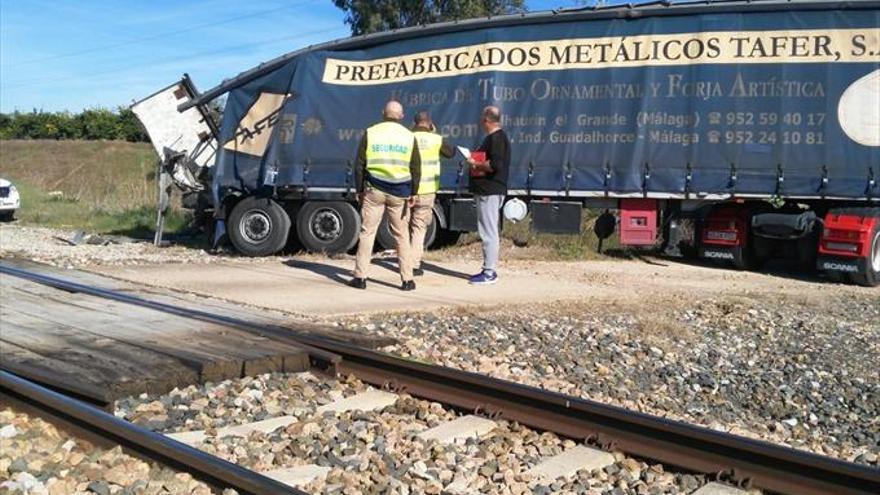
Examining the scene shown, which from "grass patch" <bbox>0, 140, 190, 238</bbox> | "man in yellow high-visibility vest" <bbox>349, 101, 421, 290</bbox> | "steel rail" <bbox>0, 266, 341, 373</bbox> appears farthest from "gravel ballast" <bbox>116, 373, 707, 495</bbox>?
"grass patch" <bbox>0, 140, 190, 238</bbox>

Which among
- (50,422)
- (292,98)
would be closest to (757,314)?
(50,422)

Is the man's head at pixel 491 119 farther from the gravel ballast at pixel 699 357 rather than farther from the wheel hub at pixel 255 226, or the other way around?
the wheel hub at pixel 255 226

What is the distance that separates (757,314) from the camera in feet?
31.4

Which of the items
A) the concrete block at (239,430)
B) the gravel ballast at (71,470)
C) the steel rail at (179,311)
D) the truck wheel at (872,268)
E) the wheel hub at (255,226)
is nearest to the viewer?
the gravel ballast at (71,470)

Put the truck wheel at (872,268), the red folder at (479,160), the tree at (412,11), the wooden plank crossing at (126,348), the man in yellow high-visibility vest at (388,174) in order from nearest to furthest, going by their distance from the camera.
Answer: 1. the wooden plank crossing at (126,348)
2. the man in yellow high-visibility vest at (388,174)
3. the red folder at (479,160)
4. the truck wheel at (872,268)
5. the tree at (412,11)

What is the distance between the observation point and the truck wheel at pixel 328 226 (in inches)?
584

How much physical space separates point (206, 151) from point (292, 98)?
2409 millimetres

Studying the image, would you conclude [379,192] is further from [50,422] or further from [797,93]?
[797,93]

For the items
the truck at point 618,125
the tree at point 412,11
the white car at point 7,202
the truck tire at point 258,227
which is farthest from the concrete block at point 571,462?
the tree at point 412,11

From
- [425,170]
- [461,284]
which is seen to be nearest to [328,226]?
[461,284]

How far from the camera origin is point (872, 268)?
12.5 metres

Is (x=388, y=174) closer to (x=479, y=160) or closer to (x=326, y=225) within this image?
(x=479, y=160)

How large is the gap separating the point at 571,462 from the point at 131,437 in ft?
7.25

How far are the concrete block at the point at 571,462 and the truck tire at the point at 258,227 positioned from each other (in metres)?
10.6
